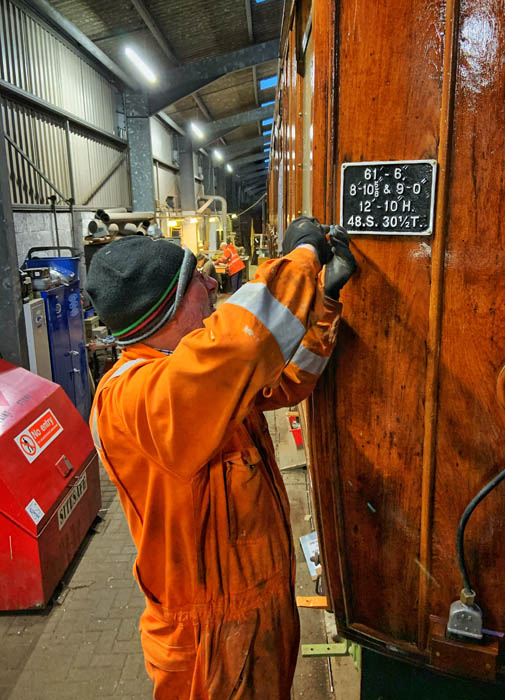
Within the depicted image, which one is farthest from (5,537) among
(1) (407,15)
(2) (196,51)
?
(2) (196,51)

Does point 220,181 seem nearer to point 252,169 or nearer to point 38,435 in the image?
point 252,169

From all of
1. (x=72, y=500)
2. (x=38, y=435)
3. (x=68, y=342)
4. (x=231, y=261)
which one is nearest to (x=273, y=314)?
(x=38, y=435)

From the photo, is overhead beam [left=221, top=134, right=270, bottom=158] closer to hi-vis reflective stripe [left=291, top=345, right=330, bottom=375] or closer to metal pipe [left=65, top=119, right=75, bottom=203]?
metal pipe [left=65, top=119, right=75, bottom=203]

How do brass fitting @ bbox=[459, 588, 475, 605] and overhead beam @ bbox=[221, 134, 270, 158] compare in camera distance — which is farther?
overhead beam @ bbox=[221, 134, 270, 158]

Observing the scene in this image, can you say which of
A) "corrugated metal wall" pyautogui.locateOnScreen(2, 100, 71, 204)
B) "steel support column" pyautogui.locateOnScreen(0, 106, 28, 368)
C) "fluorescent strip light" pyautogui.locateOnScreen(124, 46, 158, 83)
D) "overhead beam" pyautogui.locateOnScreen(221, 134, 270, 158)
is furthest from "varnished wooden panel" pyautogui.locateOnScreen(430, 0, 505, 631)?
→ "overhead beam" pyautogui.locateOnScreen(221, 134, 270, 158)

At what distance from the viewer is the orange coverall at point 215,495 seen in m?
1.11

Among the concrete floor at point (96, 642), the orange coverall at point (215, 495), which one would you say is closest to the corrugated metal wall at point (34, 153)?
the concrete floor at point (96, 642)

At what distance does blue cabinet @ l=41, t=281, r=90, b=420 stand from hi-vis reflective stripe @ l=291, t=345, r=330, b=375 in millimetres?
4050

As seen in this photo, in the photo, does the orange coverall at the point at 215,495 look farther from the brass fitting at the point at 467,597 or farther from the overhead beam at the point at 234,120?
the overhead beam at the point at 234,120

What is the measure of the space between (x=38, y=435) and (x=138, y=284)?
91.2 inches

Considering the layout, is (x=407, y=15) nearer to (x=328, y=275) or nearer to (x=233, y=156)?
(x=328, y=275)

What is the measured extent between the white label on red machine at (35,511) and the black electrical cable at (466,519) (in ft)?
8.38

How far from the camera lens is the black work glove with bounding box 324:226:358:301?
126 centimetres

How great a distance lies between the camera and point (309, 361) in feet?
4.62
